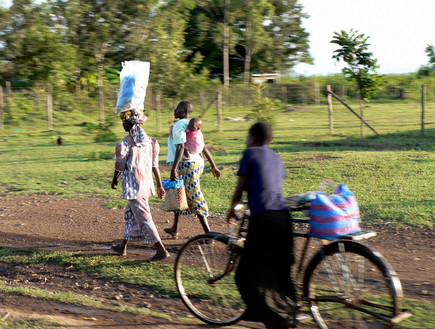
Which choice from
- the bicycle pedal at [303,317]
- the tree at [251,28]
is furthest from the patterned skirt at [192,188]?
the tree at [251,28]

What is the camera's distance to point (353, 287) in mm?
3896

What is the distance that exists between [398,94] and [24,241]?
32083 mm

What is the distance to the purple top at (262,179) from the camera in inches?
161

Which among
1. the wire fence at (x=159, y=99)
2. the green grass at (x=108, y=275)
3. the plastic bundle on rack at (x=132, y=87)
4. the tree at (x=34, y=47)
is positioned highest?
the tree at (x=34, y=47)

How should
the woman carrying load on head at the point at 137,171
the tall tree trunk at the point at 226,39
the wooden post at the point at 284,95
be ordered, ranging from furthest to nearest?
the tall tree trunk at the point at 226,39 < the wooden post at the point at 284,95 < the woman carrying load on head at the point at 137,171

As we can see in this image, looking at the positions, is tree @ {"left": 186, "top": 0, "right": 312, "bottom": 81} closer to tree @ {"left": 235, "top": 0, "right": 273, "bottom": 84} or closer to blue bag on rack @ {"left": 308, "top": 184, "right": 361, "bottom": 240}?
tree @ {"left": 235, "top": 0, "right": 273, "bottom": 84}

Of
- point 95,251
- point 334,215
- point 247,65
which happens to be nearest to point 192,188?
point 95,251

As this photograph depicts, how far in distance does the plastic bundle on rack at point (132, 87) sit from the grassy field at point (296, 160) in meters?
3.18

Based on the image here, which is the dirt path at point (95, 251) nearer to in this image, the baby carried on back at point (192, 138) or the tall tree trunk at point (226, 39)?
the baby carried on back at point (192, 138)

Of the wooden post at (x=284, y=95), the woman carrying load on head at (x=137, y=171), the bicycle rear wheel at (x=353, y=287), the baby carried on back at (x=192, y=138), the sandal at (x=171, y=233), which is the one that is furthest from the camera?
the wooden post at (x=284, y=95)

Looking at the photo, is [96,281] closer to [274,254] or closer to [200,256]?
[200,256]

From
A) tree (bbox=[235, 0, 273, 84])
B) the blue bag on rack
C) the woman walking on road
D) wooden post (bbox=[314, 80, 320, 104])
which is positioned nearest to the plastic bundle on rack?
the woman walking on road

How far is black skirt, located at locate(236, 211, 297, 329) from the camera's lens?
3.99m

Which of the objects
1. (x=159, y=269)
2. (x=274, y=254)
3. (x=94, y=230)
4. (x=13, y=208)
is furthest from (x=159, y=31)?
(x=274, y=254)
